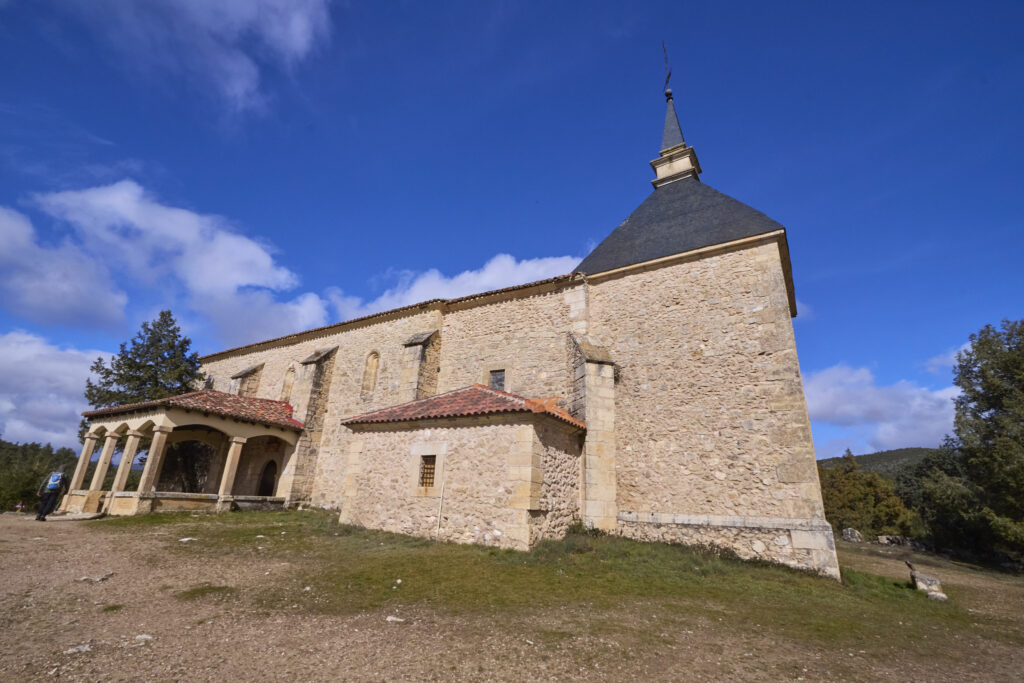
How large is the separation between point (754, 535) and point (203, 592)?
31.6 ft

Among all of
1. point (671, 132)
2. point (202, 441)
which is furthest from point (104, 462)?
point (671, 132)

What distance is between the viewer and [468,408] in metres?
10.0

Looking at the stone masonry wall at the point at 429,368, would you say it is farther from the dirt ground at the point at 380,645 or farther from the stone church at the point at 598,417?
the dirt ground at the point at 380,645

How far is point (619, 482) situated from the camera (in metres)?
10.9

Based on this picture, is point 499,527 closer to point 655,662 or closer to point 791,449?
point 655,662

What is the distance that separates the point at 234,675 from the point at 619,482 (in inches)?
351

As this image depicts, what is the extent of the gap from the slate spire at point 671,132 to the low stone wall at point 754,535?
1387 cm

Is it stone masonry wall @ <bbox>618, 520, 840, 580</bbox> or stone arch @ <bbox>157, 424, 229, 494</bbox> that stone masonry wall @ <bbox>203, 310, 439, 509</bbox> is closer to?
stone arch @ <bbox>157, 424, 229, 494</bbox>

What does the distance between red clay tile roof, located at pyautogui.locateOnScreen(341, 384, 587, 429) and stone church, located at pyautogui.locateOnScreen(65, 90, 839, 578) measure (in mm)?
72

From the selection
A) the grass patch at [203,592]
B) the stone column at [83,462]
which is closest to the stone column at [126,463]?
the stone column at [83,462]

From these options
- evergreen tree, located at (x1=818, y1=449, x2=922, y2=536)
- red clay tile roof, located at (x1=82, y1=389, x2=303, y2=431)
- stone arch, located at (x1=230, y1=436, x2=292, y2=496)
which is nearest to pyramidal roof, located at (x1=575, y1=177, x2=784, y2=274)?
red clay tile roof, located at (x1=82, y1=389, x2=303, y2=431)

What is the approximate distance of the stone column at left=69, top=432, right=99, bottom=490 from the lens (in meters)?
14.4

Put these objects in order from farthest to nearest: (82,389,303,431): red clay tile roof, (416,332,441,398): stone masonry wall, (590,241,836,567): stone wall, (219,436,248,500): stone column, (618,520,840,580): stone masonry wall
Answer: (416,332,441,398): stone masonry wall, (219,436,248,500): stone column, (82,389,303,431): red clay tile roof, (590,241,836,567): stone wall, (618,520,840,580): stone masonry wall

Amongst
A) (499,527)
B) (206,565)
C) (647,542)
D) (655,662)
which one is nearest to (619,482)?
(647,542)
